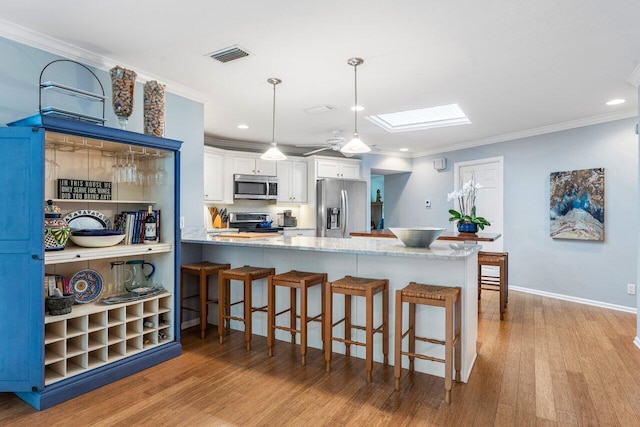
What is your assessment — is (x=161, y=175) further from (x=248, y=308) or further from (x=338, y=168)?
(x=338, y=168)

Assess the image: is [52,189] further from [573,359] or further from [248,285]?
[573,359]

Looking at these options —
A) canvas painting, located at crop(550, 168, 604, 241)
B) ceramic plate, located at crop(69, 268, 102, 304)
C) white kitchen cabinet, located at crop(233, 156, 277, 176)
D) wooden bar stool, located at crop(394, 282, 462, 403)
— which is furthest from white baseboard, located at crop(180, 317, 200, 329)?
canvas painting, located at crop(550, 168, 604, 241)

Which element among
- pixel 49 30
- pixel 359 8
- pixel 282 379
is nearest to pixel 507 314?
pixel 282 379

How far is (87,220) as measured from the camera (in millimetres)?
2758

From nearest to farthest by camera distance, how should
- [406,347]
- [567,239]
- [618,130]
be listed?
[406,347], [618,130], [567,239]

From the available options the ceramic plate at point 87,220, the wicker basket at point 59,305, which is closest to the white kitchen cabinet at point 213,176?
the ceramic plate at point 87,220

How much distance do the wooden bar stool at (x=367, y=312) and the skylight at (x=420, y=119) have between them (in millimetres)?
2565

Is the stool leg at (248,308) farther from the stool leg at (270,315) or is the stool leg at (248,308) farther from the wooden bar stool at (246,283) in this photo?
the stool leg at (270,315)

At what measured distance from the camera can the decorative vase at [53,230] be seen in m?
2.29

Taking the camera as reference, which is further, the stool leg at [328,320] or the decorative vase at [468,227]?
the decorative vase at [468,227]

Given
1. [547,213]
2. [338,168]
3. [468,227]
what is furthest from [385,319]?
[338,168]

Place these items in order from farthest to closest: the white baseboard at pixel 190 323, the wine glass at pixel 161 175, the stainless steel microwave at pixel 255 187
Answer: the stainless steel microwave at pixel 255 187
the white baseboard at pixel 190 323
the wine glass at pixel 161 175

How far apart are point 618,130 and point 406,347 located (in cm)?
394

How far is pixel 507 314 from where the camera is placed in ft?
13.7
